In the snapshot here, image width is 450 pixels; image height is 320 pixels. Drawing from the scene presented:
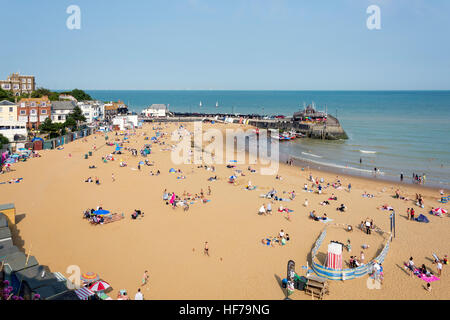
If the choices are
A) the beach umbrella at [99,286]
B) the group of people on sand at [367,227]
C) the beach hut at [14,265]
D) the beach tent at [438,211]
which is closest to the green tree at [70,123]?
the beach hut at [14,265]

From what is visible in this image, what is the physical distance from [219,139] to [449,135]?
132 ft

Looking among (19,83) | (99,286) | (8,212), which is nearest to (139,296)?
(99,286)

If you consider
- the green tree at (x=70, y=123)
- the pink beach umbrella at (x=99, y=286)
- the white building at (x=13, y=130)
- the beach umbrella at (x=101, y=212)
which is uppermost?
the green tree at (x=70, y=123)

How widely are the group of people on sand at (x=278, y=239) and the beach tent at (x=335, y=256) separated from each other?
10.2 feet

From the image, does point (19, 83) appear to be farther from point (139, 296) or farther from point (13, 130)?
point (139, 296)

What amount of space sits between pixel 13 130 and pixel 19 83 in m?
61.6

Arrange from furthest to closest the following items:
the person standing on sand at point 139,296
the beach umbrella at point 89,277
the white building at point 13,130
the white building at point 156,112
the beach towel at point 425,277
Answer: the white building at point 156,112 < the white building at point 13,130 < the beach towel at point 425,277 < the beach umbrella at point 89,277 < the person standing on sand at point 139,296

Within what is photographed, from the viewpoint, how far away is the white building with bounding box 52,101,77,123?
5446 cm

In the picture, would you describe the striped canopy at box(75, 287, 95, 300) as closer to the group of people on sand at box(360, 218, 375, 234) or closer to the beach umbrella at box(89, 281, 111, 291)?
the beach umbrella at box(89, 281, 111, 291)

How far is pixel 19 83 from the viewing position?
3590 inches

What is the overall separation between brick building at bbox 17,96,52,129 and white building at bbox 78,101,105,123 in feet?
37.6

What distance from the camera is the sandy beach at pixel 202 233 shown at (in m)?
13.0

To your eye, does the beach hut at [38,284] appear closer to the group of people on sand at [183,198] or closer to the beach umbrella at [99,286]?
the beach umbrella at [99,286]
